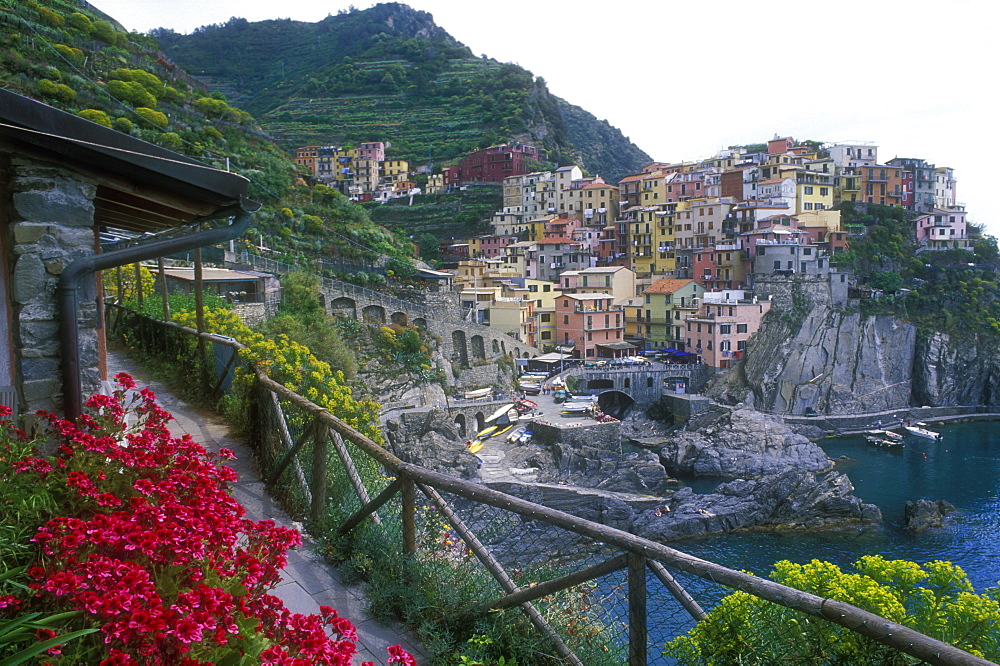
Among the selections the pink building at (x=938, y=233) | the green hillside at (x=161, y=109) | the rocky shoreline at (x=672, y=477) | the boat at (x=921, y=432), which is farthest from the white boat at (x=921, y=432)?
the green hillside at (x=161, y=109)

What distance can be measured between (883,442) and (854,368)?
8867mm

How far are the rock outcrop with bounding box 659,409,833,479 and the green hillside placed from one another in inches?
749

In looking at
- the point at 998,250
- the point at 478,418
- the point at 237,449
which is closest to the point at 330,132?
the point at 478,418

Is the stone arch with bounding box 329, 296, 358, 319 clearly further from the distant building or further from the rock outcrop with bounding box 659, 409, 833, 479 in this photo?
the distant building

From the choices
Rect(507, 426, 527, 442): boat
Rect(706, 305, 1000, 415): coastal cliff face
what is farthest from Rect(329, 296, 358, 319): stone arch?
Rect(706, 305, 1000, 415): coastal cliff face

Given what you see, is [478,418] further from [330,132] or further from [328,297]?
[330,132]

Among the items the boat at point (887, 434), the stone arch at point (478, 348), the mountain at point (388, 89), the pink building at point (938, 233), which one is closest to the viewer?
the boat at point (887, 434)

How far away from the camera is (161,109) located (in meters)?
36.9

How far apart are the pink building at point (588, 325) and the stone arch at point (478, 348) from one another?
8794 mm

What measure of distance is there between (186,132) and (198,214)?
3452cm

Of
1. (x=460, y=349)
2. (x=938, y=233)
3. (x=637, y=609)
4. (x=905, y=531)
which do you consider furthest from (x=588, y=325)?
(x=637, y=609)

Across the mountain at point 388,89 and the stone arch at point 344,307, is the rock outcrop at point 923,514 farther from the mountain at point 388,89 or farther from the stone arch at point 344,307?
the mountain at point 388,89

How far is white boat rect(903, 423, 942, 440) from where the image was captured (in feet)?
120

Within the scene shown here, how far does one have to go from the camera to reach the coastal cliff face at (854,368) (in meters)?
41.6
